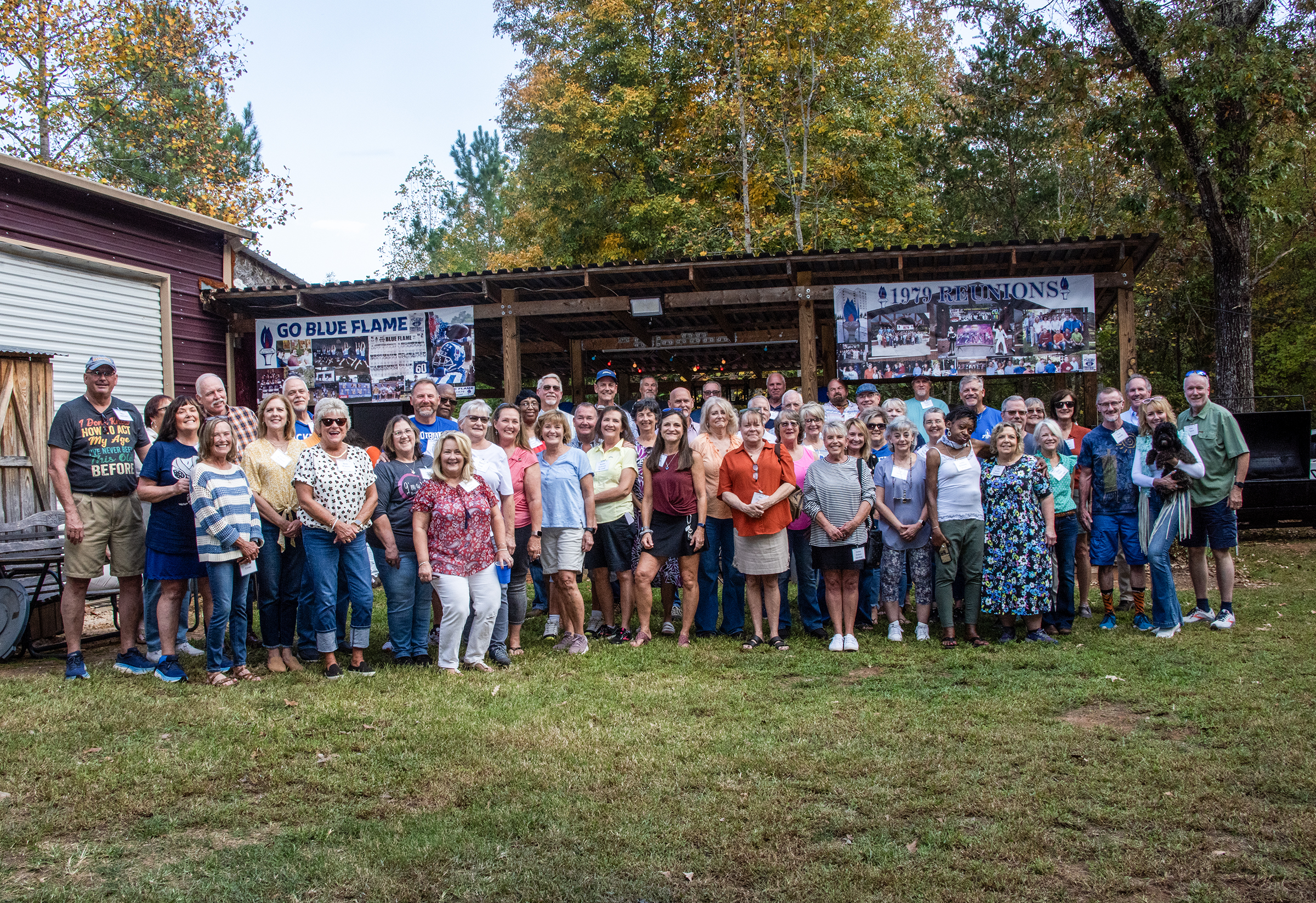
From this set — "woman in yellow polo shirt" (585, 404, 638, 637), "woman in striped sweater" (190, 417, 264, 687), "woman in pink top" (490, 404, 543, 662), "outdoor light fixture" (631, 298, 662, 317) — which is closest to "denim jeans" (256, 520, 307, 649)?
"woman in striped sweater" (190, 417, 264, 687)

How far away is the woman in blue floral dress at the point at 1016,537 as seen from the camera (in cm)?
682

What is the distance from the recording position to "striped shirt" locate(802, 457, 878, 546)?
684cm

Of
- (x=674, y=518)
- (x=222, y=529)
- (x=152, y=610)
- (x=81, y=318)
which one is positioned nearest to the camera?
(x=222, y=529)

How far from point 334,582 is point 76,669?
5.55 feet

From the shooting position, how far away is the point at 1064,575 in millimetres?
7191

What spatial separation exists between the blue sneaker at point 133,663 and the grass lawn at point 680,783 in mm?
186

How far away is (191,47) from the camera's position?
78.1 feet

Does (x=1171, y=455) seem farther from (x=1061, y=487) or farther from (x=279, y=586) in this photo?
(x=279, y=586)

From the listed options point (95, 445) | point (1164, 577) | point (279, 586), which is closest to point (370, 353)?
point (95, 445)

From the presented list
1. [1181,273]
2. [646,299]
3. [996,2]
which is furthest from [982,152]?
[646,299]

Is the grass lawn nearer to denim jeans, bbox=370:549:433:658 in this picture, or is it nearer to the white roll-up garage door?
denim jeans, bbox=370:549:433:658

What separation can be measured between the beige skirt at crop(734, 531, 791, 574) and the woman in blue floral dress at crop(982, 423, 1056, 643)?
4.95ft

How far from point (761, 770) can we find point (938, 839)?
929 mm

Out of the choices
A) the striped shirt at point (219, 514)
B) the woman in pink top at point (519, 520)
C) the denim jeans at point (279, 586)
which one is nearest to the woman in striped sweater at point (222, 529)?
the striped shirt at point (219, 514)
